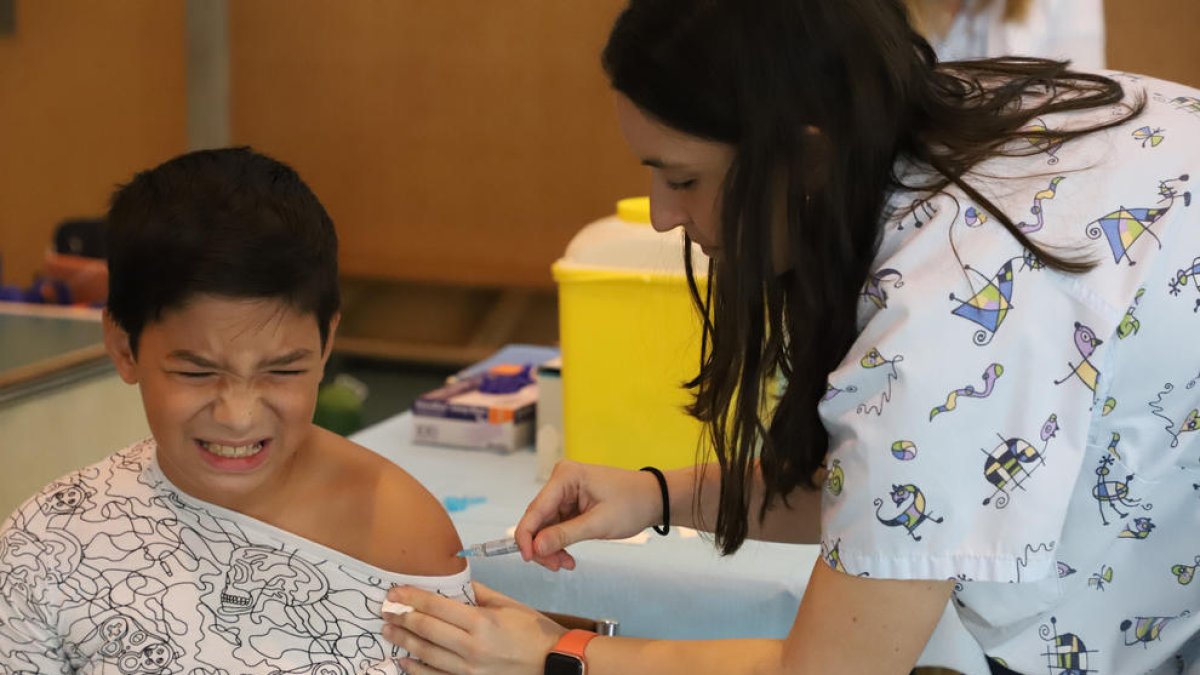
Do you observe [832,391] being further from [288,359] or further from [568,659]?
[288,359]

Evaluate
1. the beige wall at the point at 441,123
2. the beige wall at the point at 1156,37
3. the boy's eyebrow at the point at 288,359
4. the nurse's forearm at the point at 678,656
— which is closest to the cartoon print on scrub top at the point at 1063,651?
the nurse's forearm at the point at 678,656

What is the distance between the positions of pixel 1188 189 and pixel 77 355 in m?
1.66

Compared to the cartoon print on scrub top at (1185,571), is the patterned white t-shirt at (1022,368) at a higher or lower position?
higher

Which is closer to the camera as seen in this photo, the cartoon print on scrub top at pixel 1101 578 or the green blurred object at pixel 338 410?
the cartoon print on scrub top at pixel 1101 578

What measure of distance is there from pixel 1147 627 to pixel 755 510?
41cm

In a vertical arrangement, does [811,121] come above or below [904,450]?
above

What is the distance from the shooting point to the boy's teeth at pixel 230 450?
1.24 metres

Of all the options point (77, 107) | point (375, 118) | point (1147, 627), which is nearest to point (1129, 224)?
point (1147, 627)

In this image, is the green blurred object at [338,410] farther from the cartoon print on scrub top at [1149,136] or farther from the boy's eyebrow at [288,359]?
the cartoon print on scrub top at [1149,136]

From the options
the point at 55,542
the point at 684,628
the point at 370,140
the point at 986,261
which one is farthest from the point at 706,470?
the point at 370,140

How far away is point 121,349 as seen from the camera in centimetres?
126

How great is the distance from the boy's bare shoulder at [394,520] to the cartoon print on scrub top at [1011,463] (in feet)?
1.92

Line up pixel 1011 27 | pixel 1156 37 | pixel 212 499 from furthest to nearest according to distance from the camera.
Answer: pixel 1156 37 → pixel 1011 27 → pixel 212 499

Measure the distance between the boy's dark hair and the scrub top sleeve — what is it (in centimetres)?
54
